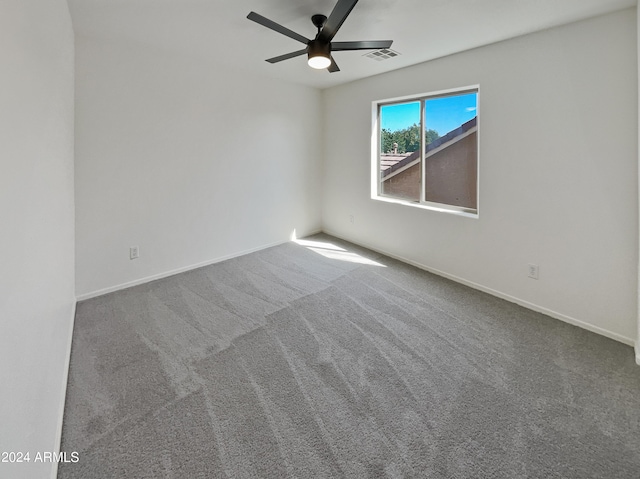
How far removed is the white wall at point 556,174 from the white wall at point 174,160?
1985 millimetres

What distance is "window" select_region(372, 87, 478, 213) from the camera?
3471 millimetres

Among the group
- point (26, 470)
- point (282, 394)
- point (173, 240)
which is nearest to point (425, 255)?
point (282, 394)

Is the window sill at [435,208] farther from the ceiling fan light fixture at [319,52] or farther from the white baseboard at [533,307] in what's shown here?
the ceiling fan light fixture at [319,52]

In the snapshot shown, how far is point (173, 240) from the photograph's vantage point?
368cm

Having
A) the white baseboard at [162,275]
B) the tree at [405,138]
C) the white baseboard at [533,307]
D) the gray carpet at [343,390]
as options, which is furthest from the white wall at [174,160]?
the white baseboard at [533,307]

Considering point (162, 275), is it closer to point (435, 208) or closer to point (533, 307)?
point (435, 208)

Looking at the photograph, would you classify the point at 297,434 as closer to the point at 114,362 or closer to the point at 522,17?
the point at 114,362

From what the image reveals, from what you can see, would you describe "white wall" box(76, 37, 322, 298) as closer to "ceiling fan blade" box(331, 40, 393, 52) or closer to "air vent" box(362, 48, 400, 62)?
"air vent" box(362, 48, 400, 62)

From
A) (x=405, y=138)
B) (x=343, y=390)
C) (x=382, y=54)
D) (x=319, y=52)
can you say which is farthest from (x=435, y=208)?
(x=343, y=390)

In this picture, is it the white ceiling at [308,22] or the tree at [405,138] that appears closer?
the white ceiling at [308,22]

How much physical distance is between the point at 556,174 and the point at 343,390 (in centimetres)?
243

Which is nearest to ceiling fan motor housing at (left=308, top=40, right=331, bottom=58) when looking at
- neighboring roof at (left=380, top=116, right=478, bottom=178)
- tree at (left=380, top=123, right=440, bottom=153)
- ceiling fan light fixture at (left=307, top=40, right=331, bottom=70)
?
ceiling fan light fixture at (left=307, top=40, right=331, bottom=70)

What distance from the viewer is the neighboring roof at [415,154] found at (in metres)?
3.49

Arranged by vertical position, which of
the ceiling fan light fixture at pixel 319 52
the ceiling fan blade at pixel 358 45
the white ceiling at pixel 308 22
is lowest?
the ceiling fan light fixture at pixel 319 52
